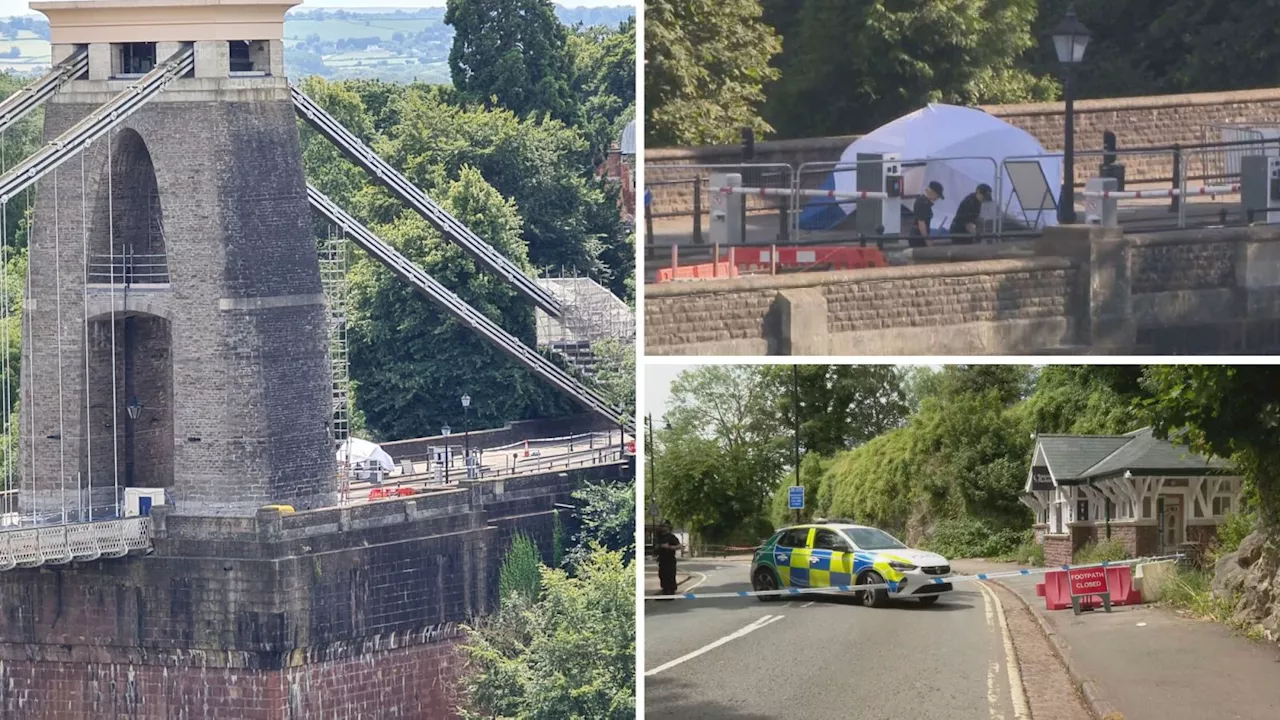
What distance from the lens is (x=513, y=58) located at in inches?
1885

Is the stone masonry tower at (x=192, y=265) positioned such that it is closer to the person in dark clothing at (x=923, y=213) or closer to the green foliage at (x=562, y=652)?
the green foliage at (x=562, y=652)

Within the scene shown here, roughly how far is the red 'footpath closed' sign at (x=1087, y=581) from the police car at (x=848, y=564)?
613 mm

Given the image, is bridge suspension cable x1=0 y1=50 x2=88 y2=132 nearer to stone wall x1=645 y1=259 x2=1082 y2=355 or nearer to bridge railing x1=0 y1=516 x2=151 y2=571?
bridge railing x1=0 y1=516 x2=151 y2=571

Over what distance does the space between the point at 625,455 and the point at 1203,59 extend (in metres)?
12.1

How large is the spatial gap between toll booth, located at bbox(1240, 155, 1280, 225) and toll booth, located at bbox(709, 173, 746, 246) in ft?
13.5

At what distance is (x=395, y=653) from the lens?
3400 cm

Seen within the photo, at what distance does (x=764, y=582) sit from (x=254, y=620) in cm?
1910

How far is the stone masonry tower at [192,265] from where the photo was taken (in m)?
33.6

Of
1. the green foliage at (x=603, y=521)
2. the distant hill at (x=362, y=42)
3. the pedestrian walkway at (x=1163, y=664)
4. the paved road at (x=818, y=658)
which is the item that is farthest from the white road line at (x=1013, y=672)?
the distant hill at (x=362, y=42)

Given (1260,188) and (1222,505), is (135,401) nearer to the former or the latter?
(1260,188)

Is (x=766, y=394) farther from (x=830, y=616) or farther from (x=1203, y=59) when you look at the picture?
(x=1203, y=59)

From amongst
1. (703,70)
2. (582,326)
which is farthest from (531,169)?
(703,70)

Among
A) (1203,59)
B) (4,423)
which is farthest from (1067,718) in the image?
(4,423)

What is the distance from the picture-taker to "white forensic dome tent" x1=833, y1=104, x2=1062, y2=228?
22.2 metres
